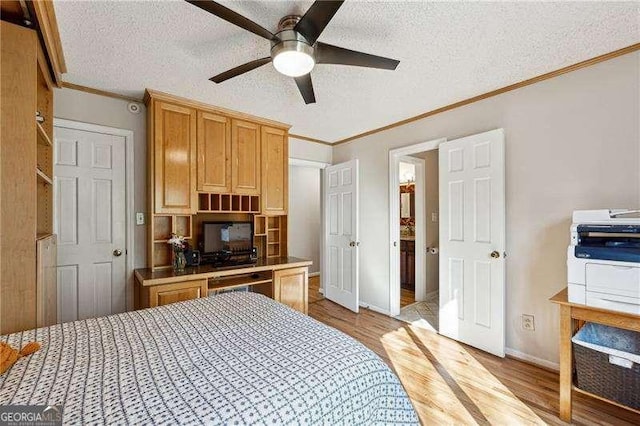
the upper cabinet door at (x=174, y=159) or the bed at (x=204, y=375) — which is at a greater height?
the upper cabinet door at (x=174, y=159)

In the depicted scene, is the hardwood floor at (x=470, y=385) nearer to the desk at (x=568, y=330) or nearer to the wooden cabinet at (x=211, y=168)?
the desk at (x=568, y=330)

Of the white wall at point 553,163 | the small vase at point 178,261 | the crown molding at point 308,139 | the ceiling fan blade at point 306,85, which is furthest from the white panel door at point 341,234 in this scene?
the small vase at point 178,261

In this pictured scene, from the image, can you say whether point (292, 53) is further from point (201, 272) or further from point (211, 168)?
point (201, 272)

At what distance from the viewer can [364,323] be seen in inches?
130

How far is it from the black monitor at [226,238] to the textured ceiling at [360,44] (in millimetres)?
1287

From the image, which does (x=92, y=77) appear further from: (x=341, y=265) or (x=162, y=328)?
(x=341, y=265)

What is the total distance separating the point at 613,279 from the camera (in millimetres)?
1612

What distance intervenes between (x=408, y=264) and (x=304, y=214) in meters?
2.34

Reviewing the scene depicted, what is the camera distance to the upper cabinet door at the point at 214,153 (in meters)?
2.87

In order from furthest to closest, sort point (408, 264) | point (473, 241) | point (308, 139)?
point (408, 264) → point (308, 139) → point (473, 241)

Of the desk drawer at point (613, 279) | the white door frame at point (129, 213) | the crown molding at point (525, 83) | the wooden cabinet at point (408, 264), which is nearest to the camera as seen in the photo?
the desk drawer at point (613, 279)

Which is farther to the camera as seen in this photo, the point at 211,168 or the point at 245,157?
the point at 245,157

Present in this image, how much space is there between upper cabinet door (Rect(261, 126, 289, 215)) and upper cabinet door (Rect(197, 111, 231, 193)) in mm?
441

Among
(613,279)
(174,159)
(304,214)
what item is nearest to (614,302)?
(613,279)
